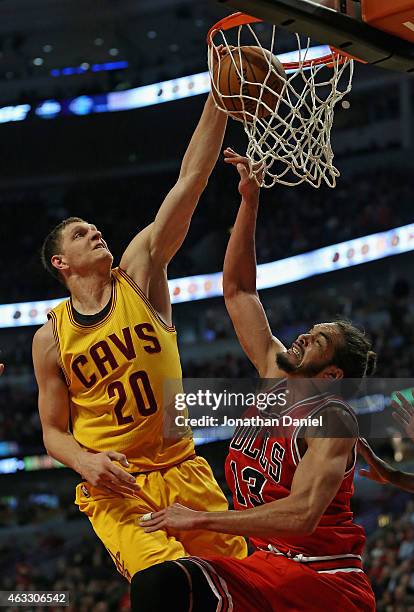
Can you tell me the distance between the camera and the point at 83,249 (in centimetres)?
387

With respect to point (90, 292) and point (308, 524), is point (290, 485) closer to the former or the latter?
point (308, 524)

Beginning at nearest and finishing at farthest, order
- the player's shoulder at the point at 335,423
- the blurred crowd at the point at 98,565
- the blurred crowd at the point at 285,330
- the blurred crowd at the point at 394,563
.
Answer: the player's shoulder at the point at 335,423
the blurred crowd at the point at 394,563
the blurred crowd at the point at 98,565
the blurred crowd at the point at 285,330

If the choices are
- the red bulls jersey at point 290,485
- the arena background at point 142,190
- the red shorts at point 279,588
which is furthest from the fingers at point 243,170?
the arena background at point 142,190

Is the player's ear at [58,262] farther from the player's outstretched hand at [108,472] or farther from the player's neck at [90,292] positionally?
the player's outstretched hand at [108,472]

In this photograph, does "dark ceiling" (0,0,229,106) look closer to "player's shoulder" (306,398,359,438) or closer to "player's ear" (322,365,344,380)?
"player's ear" (322,365,344,380)

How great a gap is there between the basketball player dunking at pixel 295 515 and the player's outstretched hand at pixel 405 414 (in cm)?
24

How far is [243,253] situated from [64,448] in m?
1.08

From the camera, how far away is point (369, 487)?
12.8 metres

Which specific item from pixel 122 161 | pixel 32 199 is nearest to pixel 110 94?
pixel 122 161

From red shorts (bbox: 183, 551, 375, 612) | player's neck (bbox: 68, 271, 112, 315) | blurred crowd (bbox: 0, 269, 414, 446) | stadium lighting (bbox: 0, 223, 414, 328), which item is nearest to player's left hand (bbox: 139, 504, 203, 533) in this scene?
red shorts (bbox: 183, 551, 375, 612)

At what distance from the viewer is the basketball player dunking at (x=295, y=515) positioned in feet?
9.92

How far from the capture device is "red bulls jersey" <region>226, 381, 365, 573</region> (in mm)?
3232

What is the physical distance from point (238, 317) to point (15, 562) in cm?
1037

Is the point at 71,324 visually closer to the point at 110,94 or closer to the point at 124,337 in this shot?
the point at 124,337
